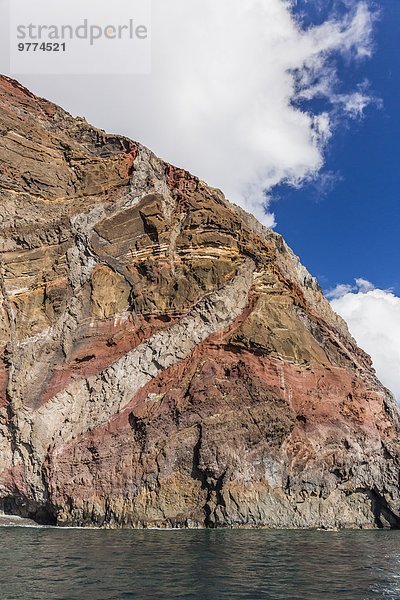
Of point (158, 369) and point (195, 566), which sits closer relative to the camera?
point (195, 566)

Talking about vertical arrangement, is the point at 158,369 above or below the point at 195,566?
above

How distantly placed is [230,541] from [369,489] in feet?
58.5

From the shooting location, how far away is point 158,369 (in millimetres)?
45438

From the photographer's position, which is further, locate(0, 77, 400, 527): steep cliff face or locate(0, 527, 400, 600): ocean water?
locate(0, 77, 400, 527): steep cliff face

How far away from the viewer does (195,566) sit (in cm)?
2080

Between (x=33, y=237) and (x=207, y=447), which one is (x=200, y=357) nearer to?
(x=207, y=447)

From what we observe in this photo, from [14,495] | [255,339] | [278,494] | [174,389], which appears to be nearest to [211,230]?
[255,339]

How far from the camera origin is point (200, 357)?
148ft

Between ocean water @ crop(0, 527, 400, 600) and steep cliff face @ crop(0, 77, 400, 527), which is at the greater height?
steep cliff face @ crop(0, 77, 400, 527)

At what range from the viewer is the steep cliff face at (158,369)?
127 ft

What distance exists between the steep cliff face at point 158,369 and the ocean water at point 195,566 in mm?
6764

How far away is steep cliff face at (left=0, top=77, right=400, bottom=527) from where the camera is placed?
38844 millimetres

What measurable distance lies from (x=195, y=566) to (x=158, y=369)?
2530 centimetres

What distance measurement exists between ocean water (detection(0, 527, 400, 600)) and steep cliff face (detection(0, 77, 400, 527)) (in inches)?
266
